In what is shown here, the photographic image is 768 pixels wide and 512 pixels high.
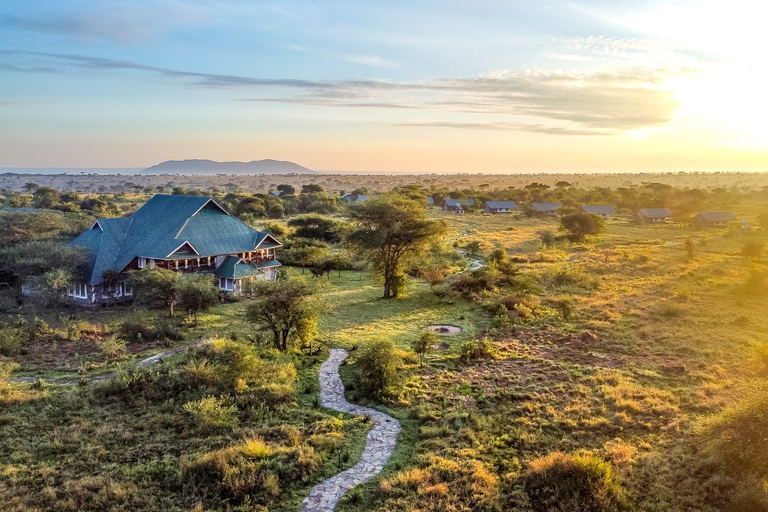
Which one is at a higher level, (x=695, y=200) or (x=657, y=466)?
(x=695, y=200)

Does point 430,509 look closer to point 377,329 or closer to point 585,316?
point 377,329

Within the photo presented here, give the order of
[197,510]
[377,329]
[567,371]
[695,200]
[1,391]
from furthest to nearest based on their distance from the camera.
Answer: [695,200] < [377,329] < [567,371] < [1,391] < [197,510]

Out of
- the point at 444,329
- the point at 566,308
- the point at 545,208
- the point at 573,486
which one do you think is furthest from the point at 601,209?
the point at 573,486

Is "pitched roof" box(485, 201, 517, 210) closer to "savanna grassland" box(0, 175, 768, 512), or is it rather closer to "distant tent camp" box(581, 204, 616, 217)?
"distant tent camp" box(581, 204, 616, 217)

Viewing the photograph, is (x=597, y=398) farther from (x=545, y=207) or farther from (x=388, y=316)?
(x=545, y=207)

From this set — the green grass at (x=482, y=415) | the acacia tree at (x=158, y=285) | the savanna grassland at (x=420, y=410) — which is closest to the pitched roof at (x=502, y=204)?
the savanna grassland at (x=420, y=410)

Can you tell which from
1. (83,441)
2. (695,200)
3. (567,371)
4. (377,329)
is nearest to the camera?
(83,441)

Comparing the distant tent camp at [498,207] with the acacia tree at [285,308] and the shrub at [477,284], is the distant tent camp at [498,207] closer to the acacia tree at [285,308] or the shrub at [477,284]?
the shrub at [477,284]

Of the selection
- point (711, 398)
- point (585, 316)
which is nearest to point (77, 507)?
point (711, 398)
